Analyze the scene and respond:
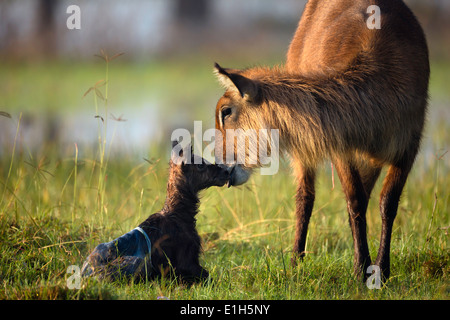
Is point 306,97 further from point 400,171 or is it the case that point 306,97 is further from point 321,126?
Answer: point 400,171

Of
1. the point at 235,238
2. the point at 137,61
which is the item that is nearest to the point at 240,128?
the point at 235,238

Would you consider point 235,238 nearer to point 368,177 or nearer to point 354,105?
point 368,177

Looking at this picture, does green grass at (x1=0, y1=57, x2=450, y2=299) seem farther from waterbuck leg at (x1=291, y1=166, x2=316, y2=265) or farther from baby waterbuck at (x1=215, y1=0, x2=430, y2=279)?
baby waterbuck at (x1=215, y1=0, x2=430, y2=279)

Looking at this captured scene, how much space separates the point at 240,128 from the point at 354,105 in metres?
0.72

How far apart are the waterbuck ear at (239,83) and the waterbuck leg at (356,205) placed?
0.84 meters

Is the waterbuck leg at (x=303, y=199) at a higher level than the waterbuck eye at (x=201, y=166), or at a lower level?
lower

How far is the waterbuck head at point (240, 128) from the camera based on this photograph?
3.73 meters

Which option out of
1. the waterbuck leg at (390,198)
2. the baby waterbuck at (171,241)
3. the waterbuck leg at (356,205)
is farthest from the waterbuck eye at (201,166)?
the waterbuck leg at (390,198)

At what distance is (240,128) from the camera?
3.83m

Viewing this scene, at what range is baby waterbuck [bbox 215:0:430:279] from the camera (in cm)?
372

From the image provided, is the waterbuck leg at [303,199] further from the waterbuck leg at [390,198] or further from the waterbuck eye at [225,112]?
the waterbuck eye at [225,112]

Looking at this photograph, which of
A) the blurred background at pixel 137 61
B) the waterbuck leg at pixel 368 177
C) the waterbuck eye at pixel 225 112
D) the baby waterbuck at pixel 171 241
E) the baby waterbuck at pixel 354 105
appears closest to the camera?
the baby waterbuck at pixel 171 241

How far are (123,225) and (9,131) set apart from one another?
3181mm
